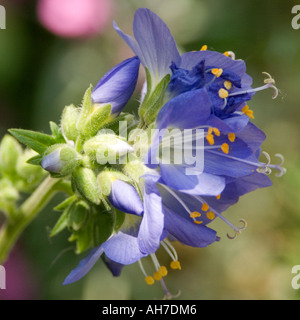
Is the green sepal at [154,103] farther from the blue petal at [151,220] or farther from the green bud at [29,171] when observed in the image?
the green bud at [29,171]

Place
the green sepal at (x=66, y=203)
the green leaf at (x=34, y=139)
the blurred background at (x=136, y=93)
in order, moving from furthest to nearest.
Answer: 1. the blurred background at (x=136, y=93)
2. the green sepal at (x=66, y=203)
3. the green leaf at (x=34, y=139)

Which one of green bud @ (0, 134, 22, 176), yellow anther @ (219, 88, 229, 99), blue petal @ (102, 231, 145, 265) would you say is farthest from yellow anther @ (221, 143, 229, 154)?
green bud @ (0, 134, 22, 176)

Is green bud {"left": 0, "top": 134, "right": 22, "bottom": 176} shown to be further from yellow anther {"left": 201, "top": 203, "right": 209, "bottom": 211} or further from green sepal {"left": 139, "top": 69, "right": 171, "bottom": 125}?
yellow anther {"left": 201, "top": 203, "right": 209, "bottom": 211}

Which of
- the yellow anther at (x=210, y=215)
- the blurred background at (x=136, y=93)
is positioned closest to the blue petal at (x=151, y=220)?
the yellow anther at (x=210, y=215)

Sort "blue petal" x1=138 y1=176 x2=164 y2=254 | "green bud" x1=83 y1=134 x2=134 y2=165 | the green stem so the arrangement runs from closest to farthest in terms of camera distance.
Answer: "blue petal" x1=138 y1=176 x2=164 y2=254 → "green bud" x1=83 y1=134 x2=134 y2=165 → the green stem

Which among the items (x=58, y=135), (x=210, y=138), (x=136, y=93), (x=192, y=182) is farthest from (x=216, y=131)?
(x=136, y=93)

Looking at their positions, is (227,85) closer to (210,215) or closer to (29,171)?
(210,215)
